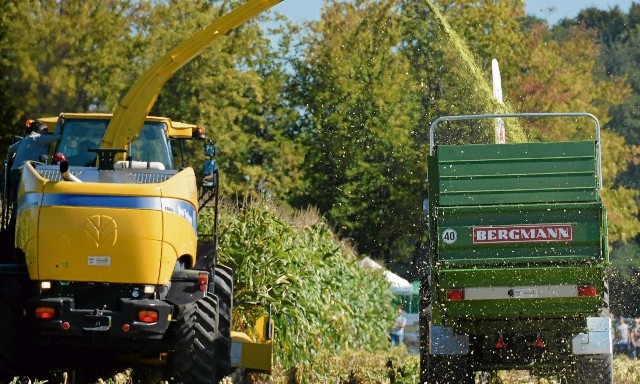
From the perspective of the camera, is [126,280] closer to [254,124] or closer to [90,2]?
[90,2]

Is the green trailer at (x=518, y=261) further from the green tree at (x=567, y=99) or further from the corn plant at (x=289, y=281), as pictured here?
the green tree at (x=567, y=99)

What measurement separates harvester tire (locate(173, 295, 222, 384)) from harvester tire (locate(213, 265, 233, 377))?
1.19 ft

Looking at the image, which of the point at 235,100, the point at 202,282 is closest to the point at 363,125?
the point at 235,100

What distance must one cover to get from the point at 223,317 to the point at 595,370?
3.47 metres

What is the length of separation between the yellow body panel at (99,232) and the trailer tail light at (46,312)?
0.26 meters

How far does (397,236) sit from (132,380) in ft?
92.8

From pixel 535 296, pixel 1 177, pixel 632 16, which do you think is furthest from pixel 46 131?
pixel 632 16

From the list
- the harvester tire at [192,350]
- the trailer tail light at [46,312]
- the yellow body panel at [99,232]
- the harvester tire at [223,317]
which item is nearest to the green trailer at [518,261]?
the harvester tire at [223,317]

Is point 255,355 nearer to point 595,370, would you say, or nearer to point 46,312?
point 46,312

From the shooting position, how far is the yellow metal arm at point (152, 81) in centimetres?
1430

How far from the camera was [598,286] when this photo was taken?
1373 cm

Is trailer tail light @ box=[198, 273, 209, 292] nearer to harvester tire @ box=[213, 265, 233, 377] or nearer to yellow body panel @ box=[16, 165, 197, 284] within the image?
yellow body panel @ box=[16, 165, 197, 284]

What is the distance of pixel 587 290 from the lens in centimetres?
1370

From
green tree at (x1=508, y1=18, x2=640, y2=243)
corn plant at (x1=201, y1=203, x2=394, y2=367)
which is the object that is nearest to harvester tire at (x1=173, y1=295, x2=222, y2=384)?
corn plant at (x1=201, y1=203, x2=394, y2=367)
